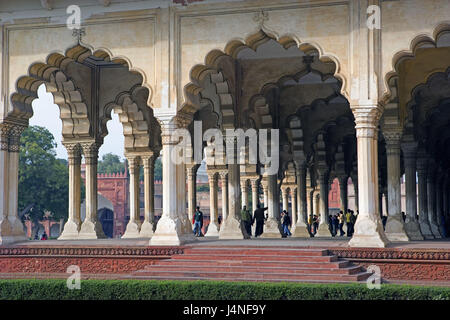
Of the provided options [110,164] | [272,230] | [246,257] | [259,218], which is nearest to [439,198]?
[259,218]

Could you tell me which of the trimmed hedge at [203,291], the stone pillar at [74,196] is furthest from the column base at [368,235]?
the stone pillar at [74,196]

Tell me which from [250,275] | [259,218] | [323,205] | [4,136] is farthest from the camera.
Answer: [323,205]

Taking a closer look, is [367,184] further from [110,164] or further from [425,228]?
[110,164]

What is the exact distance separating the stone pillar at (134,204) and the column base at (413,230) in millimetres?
7019

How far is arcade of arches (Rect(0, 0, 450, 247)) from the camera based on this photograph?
11945 mm

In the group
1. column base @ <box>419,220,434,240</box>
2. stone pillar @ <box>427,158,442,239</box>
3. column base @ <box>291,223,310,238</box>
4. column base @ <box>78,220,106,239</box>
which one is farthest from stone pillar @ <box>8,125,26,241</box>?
stone pillar @ <box>427,158,442,239</box>

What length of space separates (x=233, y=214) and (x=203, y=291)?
245 inches

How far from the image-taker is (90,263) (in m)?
12.7

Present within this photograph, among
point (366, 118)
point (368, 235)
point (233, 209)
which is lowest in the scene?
point (368, 235)

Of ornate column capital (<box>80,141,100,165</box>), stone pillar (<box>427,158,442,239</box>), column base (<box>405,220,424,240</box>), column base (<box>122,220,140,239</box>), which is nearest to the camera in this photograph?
column base (<box>405,220,424,240</box>)

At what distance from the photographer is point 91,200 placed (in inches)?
696

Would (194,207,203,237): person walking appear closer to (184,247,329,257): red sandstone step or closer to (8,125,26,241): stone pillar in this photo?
(8,125,26,241): stone pillar

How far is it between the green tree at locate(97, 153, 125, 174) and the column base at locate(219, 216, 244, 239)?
70186 millimetres
